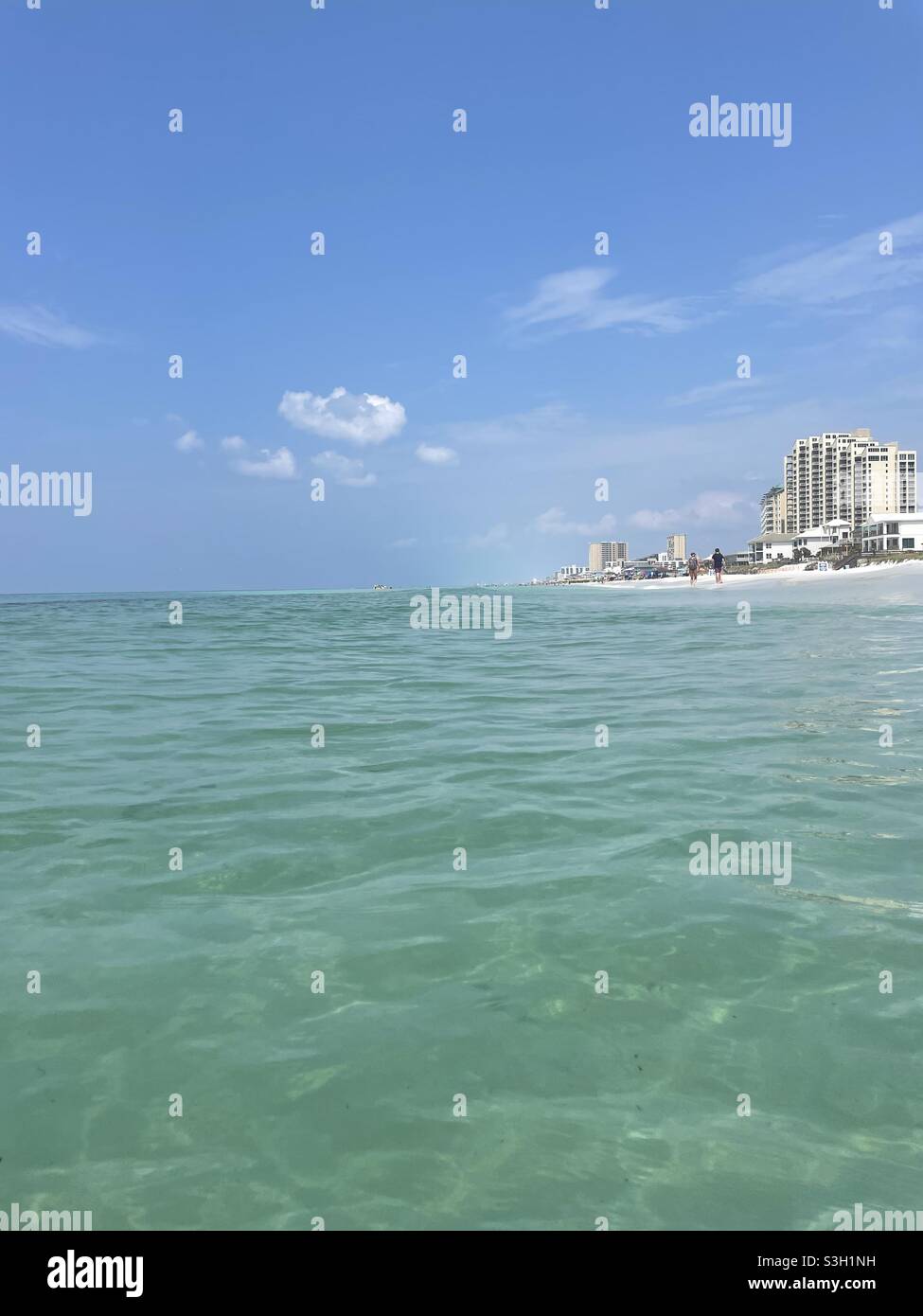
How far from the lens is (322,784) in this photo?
8789 millimetres

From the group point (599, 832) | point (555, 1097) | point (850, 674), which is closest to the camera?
point (555, 1097)

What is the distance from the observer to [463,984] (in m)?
4.64

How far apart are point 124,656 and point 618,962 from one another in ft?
70.1

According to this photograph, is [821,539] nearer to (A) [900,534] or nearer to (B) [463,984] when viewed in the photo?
(A) [900,534]

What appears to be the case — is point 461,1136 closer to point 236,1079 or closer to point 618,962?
point 236,1079

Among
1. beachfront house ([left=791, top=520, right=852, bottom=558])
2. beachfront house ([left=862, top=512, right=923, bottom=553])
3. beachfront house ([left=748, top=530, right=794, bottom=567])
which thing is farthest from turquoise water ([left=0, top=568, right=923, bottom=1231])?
beachfront house ([left=748, top=530, right=794, bottom=567])

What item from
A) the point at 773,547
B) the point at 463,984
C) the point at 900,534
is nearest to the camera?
the point at 463,984

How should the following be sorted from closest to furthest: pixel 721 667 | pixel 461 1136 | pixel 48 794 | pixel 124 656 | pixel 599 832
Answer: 1. pixel 461 1136
2. pixel 599 832
3. pixel 48 794
4. pixel 721 667
5. pixel 124 656

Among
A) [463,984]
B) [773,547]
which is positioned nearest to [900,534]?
[773,547]

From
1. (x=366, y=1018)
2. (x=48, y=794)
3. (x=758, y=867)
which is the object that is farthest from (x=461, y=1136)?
(x=48, y=794)

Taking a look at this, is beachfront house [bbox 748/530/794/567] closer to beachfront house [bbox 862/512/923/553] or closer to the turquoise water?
beachfront house [bbox 862/512/923/553]

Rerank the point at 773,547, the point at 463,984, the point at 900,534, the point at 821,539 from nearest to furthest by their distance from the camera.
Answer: the point at 463,984, the point at 900,534, the point at 821,539, the point at 773,547

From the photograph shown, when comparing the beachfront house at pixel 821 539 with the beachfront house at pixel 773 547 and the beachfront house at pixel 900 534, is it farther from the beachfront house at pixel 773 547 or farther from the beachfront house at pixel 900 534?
the beachfront house at pixel 900 534

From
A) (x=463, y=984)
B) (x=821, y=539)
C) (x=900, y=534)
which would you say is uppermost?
(x=821, y=539)
